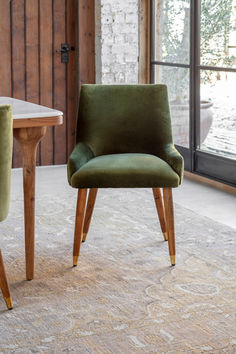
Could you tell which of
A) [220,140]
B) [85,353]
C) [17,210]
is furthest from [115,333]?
[220,140]

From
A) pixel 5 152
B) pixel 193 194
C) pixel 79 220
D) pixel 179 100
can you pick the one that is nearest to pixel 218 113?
pixel 179 100

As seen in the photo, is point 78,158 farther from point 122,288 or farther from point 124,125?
point 122,288

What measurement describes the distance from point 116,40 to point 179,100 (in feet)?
2.49

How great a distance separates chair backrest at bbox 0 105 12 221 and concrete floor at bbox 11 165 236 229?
68.0 inches

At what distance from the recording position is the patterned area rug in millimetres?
2406

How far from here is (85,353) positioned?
90.8 inches

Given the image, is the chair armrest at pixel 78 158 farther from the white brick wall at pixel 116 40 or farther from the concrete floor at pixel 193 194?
the white brick wall at pixel 116 40

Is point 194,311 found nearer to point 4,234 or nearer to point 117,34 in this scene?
point 4,234

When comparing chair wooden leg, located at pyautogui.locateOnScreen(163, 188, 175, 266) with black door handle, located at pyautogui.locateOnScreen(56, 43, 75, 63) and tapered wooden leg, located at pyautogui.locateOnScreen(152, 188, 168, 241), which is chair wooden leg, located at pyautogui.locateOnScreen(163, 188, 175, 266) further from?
black door handle, located at pyautogui.locateOnScreen(56, 43, 75, 63)

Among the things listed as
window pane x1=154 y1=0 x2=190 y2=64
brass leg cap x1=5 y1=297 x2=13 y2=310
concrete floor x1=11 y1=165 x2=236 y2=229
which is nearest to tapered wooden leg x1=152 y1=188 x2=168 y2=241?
concrete floor x1=11 y1=165 x2=236 y2=229

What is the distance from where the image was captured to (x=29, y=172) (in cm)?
296

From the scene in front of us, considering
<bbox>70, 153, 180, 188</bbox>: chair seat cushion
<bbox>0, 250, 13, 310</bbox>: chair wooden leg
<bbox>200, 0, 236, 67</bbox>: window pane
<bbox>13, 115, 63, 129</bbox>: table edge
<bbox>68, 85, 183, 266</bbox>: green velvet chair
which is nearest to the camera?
<bbox>0, 250, 13, 310</bbox>: chair wooden leg

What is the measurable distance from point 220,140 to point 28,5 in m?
1.98

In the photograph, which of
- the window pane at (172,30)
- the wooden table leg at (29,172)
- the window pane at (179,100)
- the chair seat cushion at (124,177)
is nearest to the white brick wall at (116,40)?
the window pane at (172,30)
